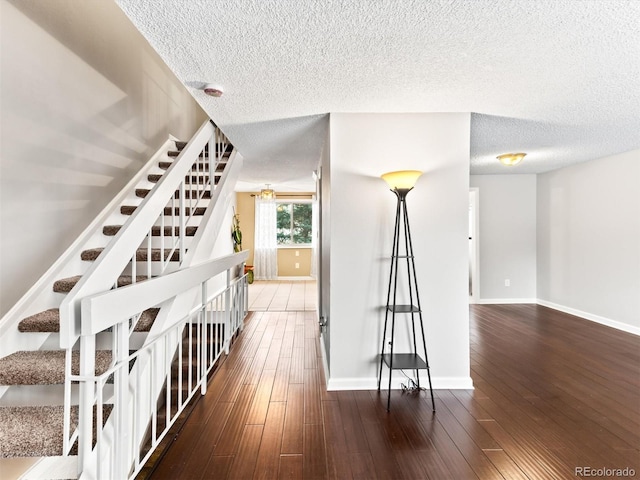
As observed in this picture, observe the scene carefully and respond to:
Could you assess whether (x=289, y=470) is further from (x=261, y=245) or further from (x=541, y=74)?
(x=261, y=245)

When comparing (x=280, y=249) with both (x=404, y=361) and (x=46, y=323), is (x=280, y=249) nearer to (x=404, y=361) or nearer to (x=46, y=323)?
(x=404, y=361)

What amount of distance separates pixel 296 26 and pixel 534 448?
2.57 meters

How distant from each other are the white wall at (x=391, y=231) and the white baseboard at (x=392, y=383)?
0.10 feet

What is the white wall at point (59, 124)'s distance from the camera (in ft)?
6.56

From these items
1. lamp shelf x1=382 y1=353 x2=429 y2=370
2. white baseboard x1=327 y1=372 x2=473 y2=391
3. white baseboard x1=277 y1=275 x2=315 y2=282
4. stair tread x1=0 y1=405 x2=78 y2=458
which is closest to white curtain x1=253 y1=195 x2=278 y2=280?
white baseboard x1=277 y1=275 x2=315 y2=282

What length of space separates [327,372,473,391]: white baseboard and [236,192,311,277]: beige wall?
6.20 m

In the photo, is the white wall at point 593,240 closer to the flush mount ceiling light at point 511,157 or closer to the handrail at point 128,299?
the flush mount ceiling light at point 511,157

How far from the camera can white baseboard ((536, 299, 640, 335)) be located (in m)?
3.95

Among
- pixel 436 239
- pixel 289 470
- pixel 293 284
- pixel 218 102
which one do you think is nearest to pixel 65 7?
pixel 218 102

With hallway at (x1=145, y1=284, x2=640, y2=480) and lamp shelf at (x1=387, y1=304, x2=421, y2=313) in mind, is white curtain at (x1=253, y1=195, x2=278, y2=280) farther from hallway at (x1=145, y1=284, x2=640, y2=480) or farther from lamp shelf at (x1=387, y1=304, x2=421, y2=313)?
lamp shelf at (x1=387, y1=304, x2=421, y2=313)

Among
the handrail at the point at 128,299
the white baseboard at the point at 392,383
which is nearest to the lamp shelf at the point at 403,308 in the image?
the white baseboard at the point at 392,383

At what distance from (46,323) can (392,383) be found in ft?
7.64

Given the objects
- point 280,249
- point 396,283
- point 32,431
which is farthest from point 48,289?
point 280,249

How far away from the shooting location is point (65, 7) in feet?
8.05
